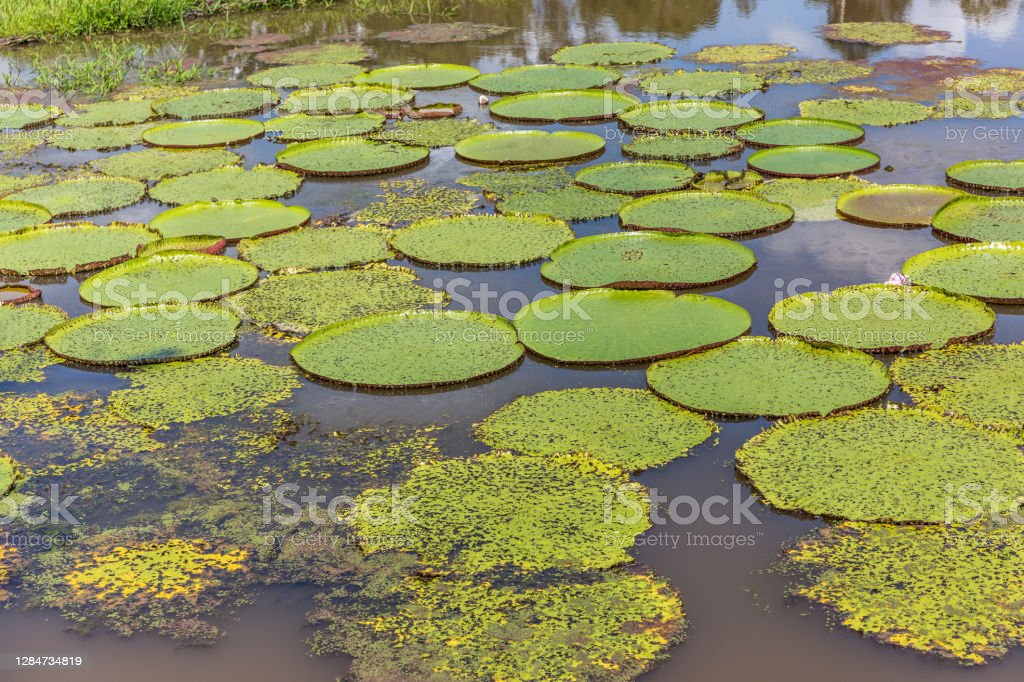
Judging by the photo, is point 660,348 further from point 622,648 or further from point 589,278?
point 622,648

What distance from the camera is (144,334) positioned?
5020 mm

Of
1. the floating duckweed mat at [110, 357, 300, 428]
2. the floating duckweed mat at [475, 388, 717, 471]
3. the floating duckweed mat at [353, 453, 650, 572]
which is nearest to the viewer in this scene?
the floating duckweed mat at [353, 453, 650, 572]

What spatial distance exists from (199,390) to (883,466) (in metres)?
2.72

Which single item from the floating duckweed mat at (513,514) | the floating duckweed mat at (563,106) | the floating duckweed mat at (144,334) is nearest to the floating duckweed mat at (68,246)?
the floating duckweed mat at (144,334)

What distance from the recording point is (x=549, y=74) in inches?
365

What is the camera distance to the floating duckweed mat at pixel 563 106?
26.6 feet

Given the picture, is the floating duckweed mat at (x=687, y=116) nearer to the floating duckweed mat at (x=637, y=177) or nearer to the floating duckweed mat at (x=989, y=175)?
the floating duckweed mat at (x=637, y=177)

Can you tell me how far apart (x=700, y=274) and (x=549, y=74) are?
174 inches

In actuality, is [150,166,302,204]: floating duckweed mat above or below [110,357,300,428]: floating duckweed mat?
above

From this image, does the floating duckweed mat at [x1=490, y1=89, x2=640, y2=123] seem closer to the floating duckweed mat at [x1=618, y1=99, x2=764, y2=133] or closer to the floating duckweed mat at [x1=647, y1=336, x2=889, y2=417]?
the floating duckweed mat at [x1=618, y1=99, x2=764, y2=133]

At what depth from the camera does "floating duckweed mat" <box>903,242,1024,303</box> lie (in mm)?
5008

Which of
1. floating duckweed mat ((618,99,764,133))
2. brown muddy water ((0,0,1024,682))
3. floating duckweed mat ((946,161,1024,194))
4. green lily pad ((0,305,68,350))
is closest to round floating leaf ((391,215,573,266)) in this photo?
brown muddy water ((0,0,1024,682))

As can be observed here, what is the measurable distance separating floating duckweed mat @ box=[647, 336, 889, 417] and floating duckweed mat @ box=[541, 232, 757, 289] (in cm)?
77

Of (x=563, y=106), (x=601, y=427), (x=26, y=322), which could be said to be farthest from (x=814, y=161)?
(x=26, y=322)
